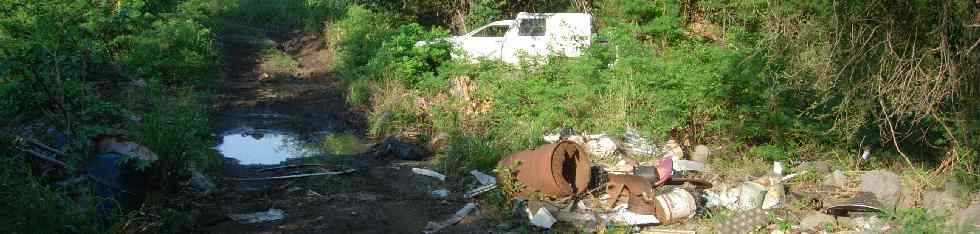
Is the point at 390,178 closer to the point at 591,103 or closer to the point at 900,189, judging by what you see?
the point at 591,103

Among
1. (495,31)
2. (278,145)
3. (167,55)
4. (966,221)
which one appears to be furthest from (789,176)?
(167,55)

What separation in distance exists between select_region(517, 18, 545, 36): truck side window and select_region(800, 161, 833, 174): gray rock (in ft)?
18.6

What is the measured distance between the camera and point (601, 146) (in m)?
8.30

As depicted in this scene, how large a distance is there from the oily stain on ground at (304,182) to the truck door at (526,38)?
2.69 metres

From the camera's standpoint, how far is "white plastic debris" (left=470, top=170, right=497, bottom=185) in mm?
7441

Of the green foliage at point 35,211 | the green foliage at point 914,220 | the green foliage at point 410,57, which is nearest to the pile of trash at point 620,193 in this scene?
the green foliage at point 914,220

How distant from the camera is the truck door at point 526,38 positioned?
12148 millimetres

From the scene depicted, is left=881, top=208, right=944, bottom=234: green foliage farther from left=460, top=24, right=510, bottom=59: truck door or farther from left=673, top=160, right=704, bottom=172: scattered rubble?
left=460, top=24, right=510, bottom=59: truck door

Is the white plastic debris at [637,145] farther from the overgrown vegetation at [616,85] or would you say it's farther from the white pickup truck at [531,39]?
the white pickup truck at [531,39]

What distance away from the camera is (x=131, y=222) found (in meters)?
5.55

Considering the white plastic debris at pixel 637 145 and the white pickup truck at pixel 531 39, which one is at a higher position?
the white pickup truck at pixel 531 39

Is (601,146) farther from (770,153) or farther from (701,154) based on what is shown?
(770,153)

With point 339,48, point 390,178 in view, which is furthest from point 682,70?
point 339,48

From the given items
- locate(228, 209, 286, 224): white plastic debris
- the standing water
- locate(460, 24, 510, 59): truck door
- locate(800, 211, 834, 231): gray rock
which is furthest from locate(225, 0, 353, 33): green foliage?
locate(800, 211, 834, 231): gray rock
